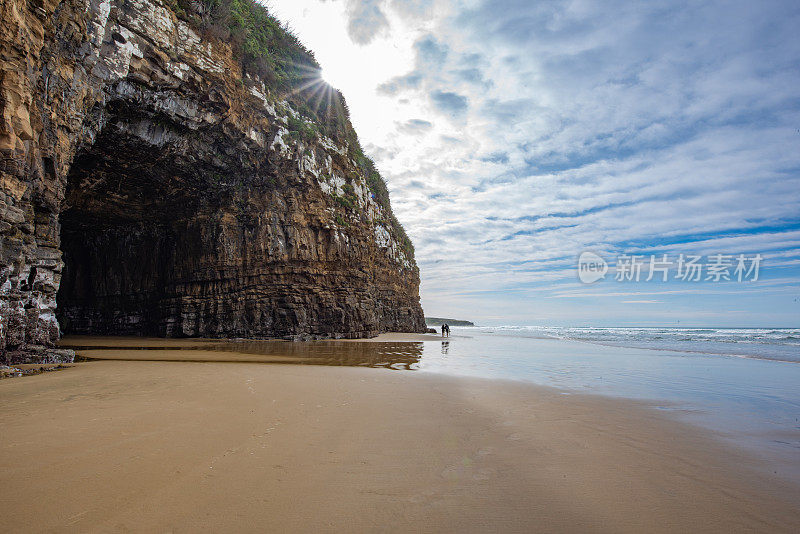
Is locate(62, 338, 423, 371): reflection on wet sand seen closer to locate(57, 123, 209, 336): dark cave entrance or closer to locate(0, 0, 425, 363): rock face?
locate(0, 0, 425, 363): rock face

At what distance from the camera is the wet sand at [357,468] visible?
2107 mm

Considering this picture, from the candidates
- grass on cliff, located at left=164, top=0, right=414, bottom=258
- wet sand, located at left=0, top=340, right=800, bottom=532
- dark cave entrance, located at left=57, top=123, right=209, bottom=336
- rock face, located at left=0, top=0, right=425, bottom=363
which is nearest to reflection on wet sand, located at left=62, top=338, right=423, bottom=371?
rock face, located at left=0, top=0, right=425, bottom=363

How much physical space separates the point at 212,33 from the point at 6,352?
13958 mm

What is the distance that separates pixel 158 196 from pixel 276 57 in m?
9.69

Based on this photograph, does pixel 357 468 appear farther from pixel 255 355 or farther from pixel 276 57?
pixel 276 57

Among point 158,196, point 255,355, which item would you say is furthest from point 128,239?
point 255,355

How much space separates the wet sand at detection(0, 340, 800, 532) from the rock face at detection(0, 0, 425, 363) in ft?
18.2

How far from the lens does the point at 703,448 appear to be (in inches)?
142

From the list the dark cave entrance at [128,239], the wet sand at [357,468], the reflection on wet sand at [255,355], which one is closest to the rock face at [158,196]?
the dark cave entrance at [128,239]

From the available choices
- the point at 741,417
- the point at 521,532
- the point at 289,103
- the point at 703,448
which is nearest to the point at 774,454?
the point at 703,448

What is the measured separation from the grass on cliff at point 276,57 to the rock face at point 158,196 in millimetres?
656

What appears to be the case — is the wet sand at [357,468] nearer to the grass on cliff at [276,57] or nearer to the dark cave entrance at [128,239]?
the dark cave entrance at [128,239]

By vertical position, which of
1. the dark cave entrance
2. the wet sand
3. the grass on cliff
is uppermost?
the grass on cliff

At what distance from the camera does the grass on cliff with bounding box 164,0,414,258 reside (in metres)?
15.2
